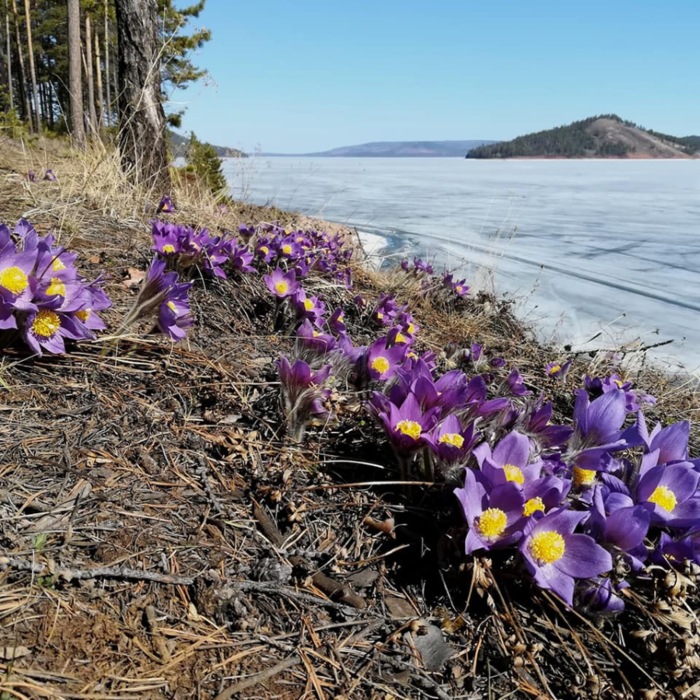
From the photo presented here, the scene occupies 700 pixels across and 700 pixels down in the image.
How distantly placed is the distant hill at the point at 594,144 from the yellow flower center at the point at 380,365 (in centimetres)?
4788

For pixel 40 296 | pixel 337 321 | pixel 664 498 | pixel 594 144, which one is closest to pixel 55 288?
pixel 40 296

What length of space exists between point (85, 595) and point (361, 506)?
0.66 metres

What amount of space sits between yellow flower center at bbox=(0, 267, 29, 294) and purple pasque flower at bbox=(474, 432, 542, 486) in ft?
4.18

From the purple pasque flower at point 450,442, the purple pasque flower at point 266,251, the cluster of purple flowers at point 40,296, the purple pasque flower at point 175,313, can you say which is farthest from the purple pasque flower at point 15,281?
the purple pasque flower at point 266,251

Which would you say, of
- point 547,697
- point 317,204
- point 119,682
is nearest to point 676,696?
point 547,697

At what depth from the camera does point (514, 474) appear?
4.29 feet

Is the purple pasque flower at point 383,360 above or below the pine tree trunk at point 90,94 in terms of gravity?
below

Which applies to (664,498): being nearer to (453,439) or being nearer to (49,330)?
(453,439)

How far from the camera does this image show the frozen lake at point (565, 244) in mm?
4773

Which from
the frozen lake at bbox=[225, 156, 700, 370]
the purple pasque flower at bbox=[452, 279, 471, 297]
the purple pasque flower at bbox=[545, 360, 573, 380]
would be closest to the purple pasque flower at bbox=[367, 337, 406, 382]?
the purple pasque flower at bbox=[545, 360, 573, 380]

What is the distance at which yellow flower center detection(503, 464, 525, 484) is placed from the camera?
130cm

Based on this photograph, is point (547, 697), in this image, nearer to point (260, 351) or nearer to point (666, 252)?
point (260, 351)

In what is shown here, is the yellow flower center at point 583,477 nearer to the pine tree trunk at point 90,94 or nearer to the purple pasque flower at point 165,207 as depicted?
the purple pasque flower at point 165,207

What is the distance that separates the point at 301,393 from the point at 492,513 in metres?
0.65
